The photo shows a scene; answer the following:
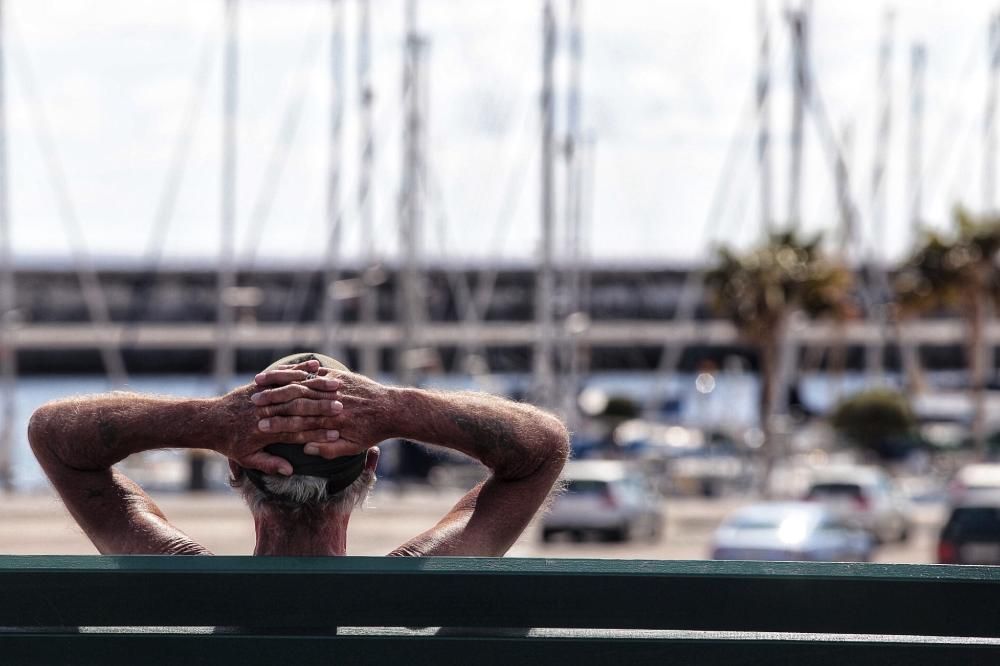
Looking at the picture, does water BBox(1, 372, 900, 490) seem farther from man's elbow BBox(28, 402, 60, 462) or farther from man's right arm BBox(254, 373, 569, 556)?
man's elbow BBox(28, 402, 60, 462)

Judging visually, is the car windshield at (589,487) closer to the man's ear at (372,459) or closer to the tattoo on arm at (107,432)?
the man's ear at (372,459)

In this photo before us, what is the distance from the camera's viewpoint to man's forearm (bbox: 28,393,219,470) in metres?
2.94

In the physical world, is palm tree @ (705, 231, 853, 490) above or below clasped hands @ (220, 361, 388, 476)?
below

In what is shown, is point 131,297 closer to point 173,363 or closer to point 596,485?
point 173,363

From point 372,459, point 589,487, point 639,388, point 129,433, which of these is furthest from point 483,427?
point 639,388

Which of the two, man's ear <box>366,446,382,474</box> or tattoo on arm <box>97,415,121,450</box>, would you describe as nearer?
tattoo on arm <box>97,415,121,450</box>

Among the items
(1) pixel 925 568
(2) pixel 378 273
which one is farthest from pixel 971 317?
(1) pixel 925 568

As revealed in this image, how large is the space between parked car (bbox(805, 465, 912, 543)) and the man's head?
26396 millimetres

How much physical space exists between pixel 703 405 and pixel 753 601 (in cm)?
5769

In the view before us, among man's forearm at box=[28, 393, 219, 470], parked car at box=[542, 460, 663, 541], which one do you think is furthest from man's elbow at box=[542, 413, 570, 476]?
parked car at box=[542, 460, 663, 541]

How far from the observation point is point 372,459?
10.4 feet

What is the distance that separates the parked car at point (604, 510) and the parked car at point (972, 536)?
Answer: 997 centimetres

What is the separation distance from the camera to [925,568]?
9.27 ft

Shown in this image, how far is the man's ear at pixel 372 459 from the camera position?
10.2 feet
